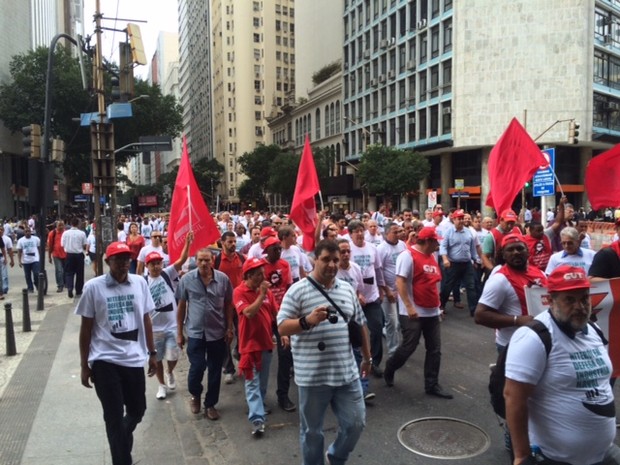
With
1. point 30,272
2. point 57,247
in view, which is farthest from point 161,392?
point 30,272

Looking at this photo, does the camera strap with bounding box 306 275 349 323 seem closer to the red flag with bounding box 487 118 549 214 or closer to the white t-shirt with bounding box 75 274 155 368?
the white t-shirt with bounding box 75 274 155 368

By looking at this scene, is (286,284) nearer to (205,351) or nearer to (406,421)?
(205,351)

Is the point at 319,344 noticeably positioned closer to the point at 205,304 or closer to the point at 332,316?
the point at 332,316

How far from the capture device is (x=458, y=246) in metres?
9.82

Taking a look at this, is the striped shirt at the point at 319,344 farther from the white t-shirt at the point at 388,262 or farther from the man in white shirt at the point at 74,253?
the man in white shirt at the point at 74,253

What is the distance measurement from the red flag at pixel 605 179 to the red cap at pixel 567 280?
4.70 m

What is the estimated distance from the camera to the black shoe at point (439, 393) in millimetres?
5727

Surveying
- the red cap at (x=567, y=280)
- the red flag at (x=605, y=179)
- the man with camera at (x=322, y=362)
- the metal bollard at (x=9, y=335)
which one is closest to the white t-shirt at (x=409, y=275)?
the man with camera at (x=322, y=362)

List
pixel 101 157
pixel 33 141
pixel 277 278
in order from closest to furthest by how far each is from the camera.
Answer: pixel 277 278 → pixel 101 157 → pixel 33 141

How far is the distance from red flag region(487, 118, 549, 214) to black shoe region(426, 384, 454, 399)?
2582 millimetres

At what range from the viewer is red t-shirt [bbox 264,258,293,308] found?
6.16 metres

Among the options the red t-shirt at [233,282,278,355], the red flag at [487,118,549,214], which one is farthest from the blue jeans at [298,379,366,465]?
the red flag at [487,118,549,214]

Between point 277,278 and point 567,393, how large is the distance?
3.99m

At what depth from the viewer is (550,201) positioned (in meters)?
39.2
